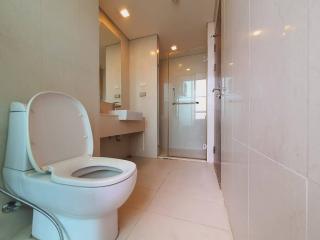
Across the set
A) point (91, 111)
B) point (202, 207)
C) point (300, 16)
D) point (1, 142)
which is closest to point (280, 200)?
point (300, 16)

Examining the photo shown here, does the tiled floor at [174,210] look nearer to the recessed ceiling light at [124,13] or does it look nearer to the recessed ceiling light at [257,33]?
the recessed ceiling light at [257,33]

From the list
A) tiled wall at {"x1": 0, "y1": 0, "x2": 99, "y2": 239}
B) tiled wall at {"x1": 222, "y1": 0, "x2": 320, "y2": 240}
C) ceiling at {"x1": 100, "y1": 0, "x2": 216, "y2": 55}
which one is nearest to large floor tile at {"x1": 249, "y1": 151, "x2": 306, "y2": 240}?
tiled wall at {"x1": 222, "y1": 0, "x2": 320, "y2": 240}

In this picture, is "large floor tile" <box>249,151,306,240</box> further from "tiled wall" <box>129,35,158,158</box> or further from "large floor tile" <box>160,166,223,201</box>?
"tiled wall" <box>129,35,158,158</box>

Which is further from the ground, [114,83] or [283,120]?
[114,83]

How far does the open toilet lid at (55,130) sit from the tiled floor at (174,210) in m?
0.49

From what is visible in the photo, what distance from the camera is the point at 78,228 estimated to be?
75cm

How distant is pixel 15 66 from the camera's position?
89 cm

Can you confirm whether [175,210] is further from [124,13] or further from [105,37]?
[124,13]

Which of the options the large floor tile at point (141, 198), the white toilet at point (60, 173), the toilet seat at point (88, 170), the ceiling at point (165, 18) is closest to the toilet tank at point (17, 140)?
the white toilet at point (60, 173)

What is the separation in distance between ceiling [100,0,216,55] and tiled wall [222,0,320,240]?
5.68 feet

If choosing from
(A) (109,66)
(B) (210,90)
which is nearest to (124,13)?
(A) (109,66)

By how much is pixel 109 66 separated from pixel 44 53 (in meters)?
1.16

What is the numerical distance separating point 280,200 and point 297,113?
20 cm

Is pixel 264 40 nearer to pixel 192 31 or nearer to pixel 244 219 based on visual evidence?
pixel 244 219
